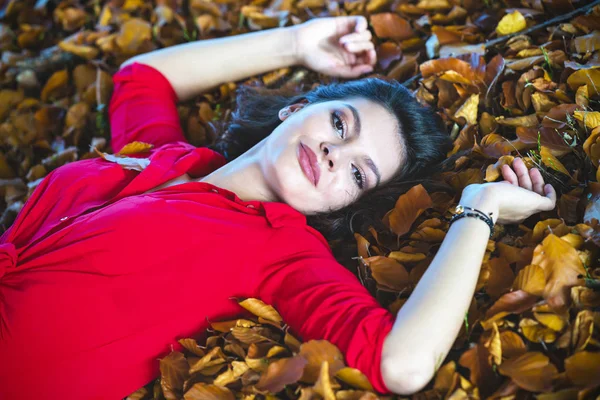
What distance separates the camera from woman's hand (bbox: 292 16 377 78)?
1.69 meters

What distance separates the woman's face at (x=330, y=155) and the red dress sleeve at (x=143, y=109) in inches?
16.6

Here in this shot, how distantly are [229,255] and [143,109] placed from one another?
69 centimetres

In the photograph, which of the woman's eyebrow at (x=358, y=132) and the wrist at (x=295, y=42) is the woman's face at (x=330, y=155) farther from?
the wrist at (x=295, y=42)

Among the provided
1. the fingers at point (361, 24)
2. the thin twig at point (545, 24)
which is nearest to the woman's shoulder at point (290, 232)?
the thin twig at point (545, 24)

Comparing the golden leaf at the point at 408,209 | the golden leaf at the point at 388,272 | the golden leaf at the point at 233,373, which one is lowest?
the golden leaf at the point at 233,373

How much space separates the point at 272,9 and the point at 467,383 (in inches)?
57.2

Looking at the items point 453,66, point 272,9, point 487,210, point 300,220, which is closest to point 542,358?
point 487,210

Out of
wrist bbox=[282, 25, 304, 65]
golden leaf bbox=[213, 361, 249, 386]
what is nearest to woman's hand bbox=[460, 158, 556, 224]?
golden leaf bbox=[213, 361, 249, 386]

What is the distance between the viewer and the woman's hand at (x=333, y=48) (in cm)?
169

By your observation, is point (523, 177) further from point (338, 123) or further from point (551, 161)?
point (338, 123)

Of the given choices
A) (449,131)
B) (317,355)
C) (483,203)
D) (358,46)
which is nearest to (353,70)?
(358,46)

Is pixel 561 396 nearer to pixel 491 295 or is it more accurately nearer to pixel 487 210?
pixel 491 295

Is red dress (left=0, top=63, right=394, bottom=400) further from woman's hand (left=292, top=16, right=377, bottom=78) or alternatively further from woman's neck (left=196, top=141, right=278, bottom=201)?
woman's hand (left=292, top=16, right=377, bottom=78)

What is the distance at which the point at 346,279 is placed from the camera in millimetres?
1127
